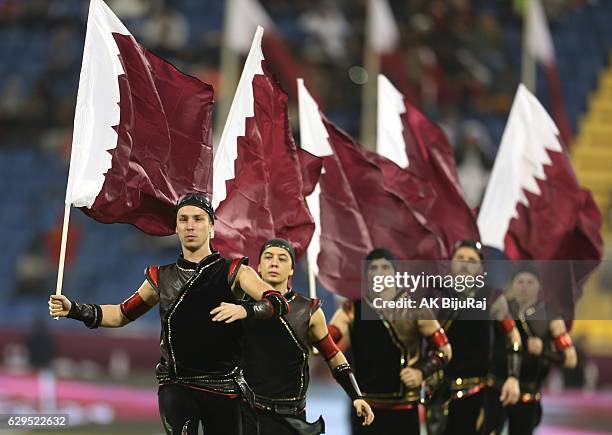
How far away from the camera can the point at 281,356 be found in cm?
734

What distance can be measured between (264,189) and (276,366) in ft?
5.92

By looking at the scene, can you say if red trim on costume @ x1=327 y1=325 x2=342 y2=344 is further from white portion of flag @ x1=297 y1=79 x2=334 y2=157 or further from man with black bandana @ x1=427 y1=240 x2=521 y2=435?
white portion of flag @ x1=297 y1=79 x2=334 y2=157

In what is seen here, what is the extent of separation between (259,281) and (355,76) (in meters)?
17.4

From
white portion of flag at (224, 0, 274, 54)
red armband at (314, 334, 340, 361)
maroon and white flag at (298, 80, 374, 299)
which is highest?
white portion of flag at (224, 0, 274, 54)

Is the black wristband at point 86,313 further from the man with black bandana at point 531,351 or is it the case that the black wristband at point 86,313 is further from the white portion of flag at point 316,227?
the man with black bandana at point 531,351

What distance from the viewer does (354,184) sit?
1047 centimetres

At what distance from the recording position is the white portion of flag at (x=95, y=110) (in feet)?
23.3

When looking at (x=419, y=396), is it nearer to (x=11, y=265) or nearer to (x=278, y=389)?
(x=278, y=389)

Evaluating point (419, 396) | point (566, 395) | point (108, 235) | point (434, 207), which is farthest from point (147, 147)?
point (108, 235)

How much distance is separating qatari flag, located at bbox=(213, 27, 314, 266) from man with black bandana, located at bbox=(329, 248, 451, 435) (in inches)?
26.6

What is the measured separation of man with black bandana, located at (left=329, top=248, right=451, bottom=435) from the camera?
853 cm

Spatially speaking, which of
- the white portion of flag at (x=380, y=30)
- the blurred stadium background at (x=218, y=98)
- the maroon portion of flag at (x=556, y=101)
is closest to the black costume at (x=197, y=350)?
the blurred stadium background at (x=218, y=98)

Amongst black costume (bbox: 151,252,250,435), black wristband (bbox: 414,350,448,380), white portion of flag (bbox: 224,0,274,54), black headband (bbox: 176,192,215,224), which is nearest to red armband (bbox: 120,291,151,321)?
black costume (bbox: 151,252,250,435)

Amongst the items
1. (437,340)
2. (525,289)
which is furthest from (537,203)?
(437,340)
